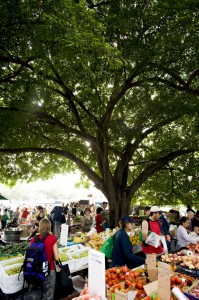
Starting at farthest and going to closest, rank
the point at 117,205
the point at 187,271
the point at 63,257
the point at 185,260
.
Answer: the point at 117,205
the point at 63,257
the point at 185,260
the point at 187,271

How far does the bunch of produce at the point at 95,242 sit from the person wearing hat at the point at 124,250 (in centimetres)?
271

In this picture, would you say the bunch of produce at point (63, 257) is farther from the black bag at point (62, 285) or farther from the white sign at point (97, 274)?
the white sign at point (97, 274)

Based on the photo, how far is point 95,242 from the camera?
7.93 m

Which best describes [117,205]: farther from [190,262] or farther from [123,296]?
[123,296]

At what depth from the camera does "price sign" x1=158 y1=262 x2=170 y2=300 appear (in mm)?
3129

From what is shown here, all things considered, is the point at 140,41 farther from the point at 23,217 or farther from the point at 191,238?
Answer: the point at 23,217

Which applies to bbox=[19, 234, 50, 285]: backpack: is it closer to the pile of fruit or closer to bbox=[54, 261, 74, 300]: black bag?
bbox=[54, 261, 74, 300]: black bag

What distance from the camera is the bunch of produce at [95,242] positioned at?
25.4ft

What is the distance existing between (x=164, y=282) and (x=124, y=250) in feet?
5.79

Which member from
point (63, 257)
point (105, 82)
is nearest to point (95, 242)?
point (63, 257)

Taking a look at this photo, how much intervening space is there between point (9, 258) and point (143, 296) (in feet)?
14.3

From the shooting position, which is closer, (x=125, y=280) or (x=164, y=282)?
(x=164, y=282)

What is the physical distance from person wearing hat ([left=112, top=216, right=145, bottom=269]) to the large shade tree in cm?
376

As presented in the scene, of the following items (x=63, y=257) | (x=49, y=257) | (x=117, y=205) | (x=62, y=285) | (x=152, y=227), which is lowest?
(x=62, y=285)
